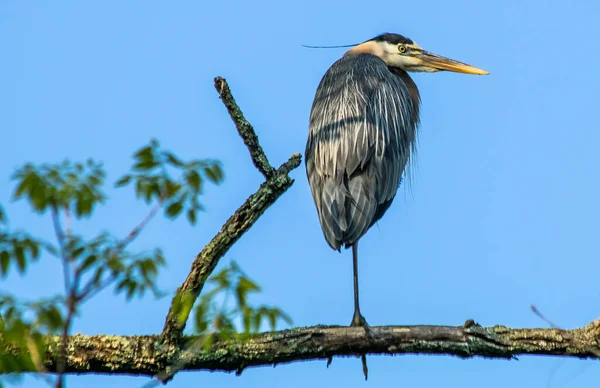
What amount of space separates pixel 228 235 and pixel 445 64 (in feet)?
13.4

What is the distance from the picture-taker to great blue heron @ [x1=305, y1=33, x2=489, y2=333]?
5223mm

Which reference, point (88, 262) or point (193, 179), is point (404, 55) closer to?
point (193, 179)

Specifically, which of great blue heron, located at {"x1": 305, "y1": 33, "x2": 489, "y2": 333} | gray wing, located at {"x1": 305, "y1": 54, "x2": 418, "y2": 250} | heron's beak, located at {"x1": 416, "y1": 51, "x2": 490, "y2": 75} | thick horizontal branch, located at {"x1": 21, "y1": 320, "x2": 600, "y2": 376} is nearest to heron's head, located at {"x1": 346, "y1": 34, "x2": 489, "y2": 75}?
heron's beak, located at {"x1": 416, "y1": 51, "x2": 490, "y2": 75}

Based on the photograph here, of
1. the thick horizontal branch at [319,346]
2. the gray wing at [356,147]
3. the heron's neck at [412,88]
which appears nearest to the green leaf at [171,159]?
the thick horizontal branch at [319,346]

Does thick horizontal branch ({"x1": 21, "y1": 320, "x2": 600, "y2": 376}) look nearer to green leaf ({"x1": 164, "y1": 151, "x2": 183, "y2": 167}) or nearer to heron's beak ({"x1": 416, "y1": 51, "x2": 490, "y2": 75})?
green leaf ({"x1": 164, "y1": 151, "x2": 183, "y2": 167})

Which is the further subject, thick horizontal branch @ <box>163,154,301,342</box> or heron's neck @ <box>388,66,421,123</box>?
heron's neck @ <box>388,66,421,123</box>

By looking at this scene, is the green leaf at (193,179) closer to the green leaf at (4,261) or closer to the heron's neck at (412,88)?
the green leaf at (4,261)

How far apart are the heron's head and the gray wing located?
0.83 metres

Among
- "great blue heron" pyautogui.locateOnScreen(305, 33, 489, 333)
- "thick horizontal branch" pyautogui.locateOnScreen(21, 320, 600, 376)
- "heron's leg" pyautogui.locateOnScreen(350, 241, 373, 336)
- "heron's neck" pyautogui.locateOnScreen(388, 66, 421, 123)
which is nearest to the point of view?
"thick horizontal branch" pyautogui.locateOnScreen(21, 320, 600, 376)

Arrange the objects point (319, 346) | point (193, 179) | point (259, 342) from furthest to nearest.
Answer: point (319, 346) → point (259, 342) → point (193, 179)

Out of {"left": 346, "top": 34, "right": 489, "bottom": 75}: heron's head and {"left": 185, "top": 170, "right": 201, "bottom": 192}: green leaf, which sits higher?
{"left": 346, "top": 34, "right": 489, "bottom": 75}: heron's head

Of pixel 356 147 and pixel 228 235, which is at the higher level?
pixel 356 147

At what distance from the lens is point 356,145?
5500 mm

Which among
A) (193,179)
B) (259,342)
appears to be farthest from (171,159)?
(259,342)
